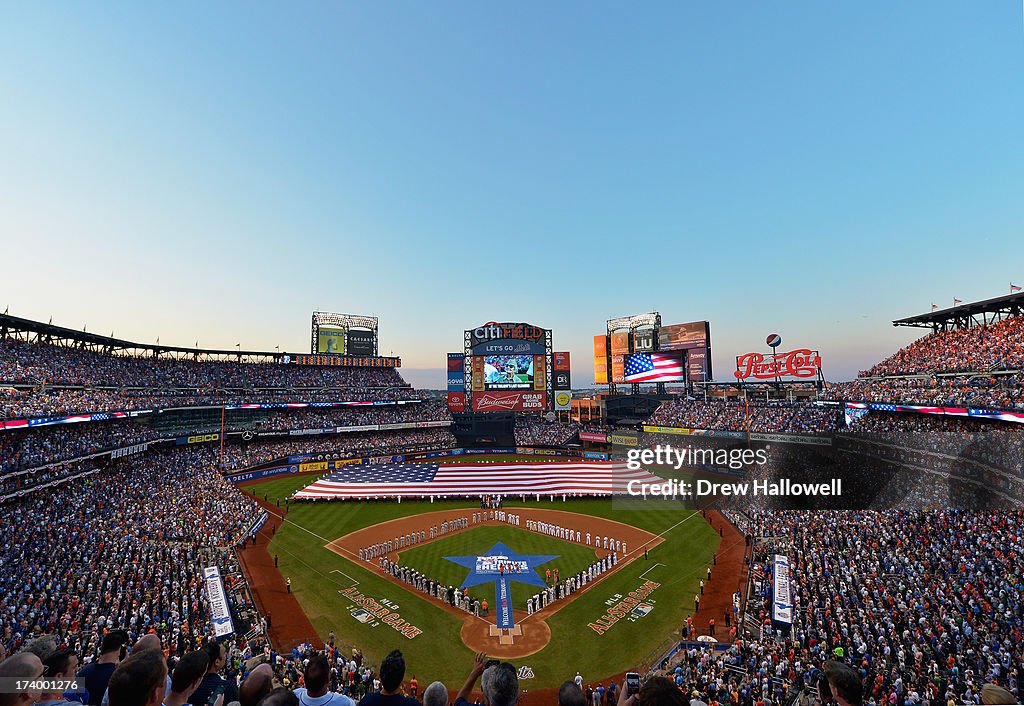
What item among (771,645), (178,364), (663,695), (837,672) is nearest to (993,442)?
(771,645)

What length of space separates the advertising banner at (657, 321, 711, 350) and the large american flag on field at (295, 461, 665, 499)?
28396 mm

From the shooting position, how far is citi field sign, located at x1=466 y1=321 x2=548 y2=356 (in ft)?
231

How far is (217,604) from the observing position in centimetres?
2116

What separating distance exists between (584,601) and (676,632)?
4803mm

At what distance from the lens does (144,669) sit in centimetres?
409

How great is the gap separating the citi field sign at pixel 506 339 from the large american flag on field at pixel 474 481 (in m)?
27.8

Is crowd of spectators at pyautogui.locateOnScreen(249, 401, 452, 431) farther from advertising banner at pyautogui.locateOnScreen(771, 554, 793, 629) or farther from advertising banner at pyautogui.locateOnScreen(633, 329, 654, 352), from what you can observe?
advertising banner at pyautogui.locateOnScreen(771, 554, 793, 629)

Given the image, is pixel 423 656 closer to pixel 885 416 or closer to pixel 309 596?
pixel 309 596

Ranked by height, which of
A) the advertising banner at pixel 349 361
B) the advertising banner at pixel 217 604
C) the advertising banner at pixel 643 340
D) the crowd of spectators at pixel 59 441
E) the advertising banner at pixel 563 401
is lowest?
the advertising banner at pixel 217 604

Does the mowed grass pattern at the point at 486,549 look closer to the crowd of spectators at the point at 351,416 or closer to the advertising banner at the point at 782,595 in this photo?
the advertising banner at the point at 782,595

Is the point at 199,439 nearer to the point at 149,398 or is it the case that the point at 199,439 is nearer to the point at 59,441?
the point at 149,398

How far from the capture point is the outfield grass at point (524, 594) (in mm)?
19234

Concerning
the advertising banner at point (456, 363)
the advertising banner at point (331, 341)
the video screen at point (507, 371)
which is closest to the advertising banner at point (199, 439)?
the advertising banner at point (331, 341)

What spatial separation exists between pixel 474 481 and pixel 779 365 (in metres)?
35.4
